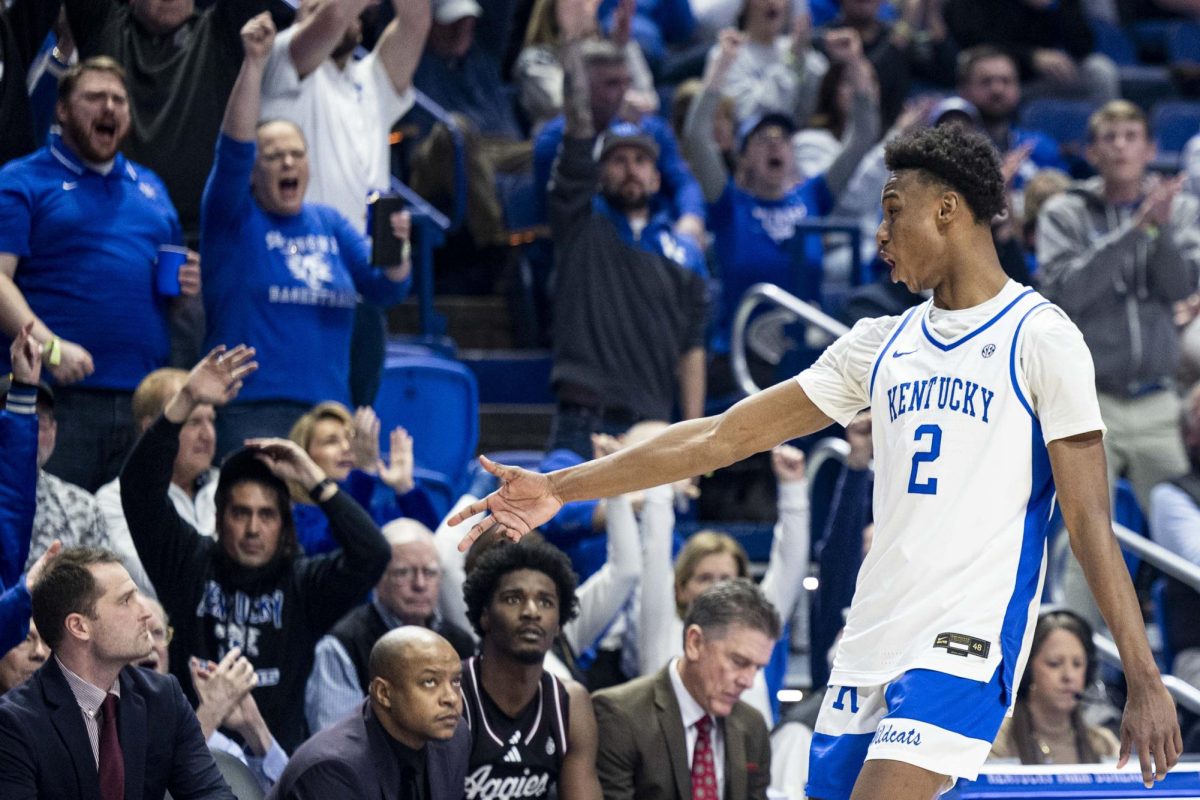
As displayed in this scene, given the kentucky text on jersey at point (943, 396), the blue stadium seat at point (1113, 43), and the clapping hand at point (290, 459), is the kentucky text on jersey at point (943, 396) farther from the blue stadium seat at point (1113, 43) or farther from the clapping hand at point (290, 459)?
the blue stadium seat at point (1113, 43)

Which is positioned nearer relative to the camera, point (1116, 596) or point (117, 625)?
point (1116, 596)

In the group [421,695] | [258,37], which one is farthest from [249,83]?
[421,695]

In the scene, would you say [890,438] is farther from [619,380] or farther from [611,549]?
[619,380]

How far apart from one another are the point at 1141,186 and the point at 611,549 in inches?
147

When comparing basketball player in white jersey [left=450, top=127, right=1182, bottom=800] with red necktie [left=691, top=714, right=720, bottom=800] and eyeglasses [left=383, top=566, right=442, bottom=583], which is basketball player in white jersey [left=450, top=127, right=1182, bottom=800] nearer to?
red necktie [left=691, top=714, right=720, bottom=800]

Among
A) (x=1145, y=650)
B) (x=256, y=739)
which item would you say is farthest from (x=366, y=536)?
(x=1145, y=650)

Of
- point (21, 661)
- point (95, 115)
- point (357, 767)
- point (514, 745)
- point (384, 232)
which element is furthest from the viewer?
point (384, 232)

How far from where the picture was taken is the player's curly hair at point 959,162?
3.57 metres

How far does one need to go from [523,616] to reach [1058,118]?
788 cm

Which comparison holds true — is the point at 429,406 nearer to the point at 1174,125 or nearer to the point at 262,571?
the point at 262,571

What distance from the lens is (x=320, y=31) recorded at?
7.02m

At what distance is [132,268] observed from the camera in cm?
634

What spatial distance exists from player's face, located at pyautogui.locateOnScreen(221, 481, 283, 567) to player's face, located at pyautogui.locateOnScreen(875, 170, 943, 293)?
103 inches

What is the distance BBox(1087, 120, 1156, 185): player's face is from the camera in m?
8.35
